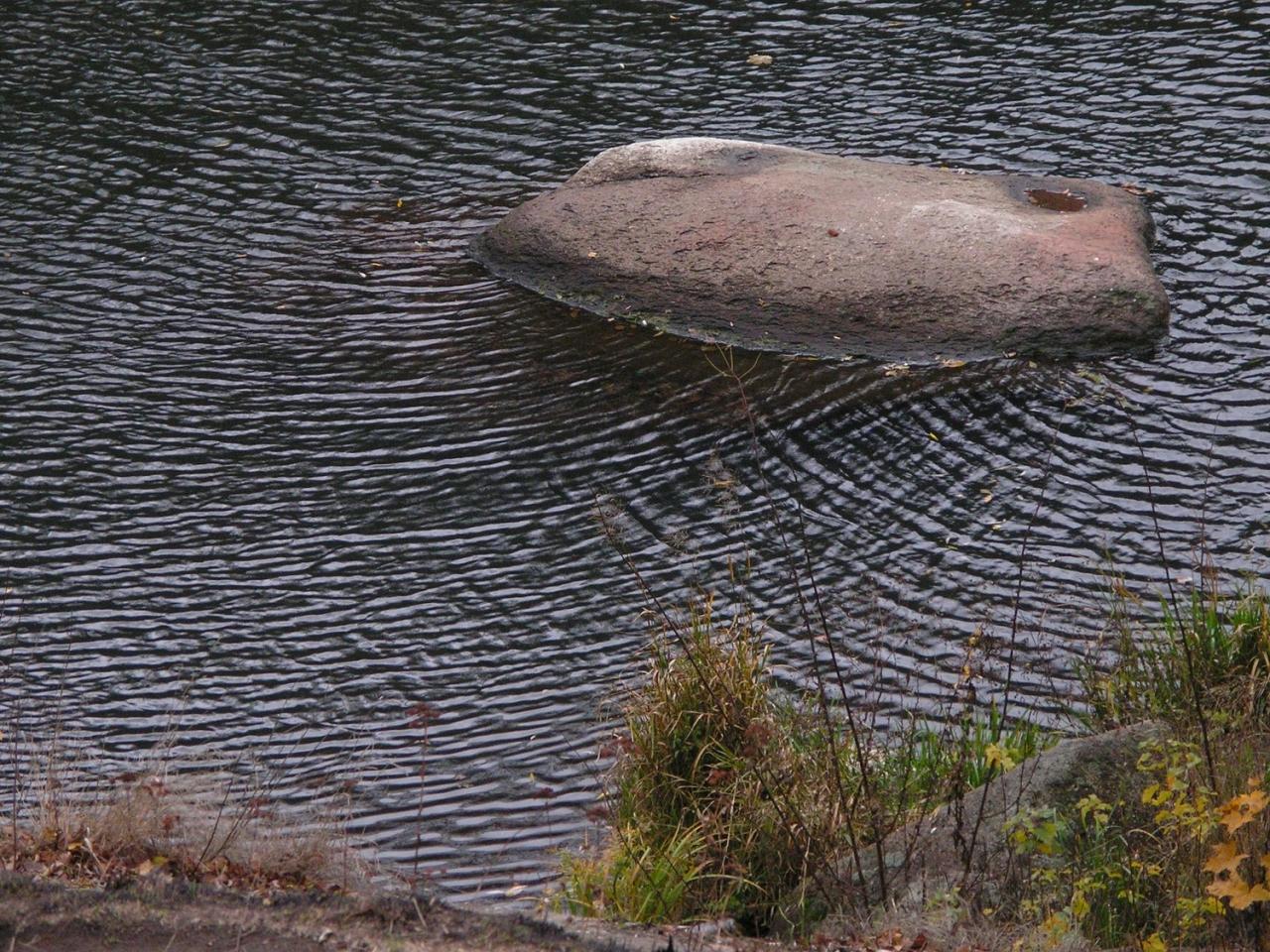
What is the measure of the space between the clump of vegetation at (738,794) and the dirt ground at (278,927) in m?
0.66

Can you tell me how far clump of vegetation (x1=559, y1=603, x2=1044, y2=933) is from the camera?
5.64 meters

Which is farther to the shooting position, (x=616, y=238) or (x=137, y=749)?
(x=616, y=238)

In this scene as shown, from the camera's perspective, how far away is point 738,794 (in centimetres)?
597

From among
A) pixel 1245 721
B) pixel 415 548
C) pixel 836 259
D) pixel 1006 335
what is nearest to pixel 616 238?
pixel 836 259

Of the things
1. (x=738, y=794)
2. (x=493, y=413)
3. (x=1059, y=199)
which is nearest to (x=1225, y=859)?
(x=738, y=794)

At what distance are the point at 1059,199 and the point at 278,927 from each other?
8.70m

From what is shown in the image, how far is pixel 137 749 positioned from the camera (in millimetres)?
7336

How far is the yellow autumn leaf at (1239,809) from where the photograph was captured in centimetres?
459

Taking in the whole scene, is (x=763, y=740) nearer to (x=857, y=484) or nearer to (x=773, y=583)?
(x=773, y=583)

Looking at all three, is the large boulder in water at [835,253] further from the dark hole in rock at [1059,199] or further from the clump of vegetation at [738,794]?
the clump of vegetation at [738,794]

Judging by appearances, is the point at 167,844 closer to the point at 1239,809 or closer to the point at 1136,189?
the point at 1239,809

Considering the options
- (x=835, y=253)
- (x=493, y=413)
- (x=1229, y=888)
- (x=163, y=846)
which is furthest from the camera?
(x=835, y=253)

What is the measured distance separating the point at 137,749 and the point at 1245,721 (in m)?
4.74

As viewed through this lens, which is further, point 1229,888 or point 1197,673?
point 1197,673
